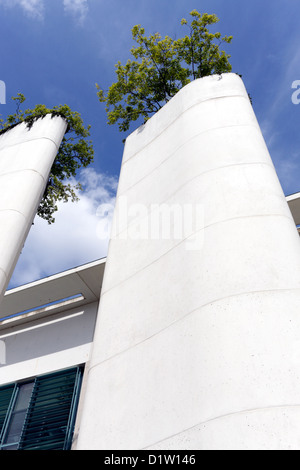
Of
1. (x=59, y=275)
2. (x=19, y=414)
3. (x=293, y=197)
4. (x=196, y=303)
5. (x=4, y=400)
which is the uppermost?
→ (x=293, y=197)

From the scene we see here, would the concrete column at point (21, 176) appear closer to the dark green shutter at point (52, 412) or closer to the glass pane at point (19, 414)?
the dark green shutter at point (52, 412)

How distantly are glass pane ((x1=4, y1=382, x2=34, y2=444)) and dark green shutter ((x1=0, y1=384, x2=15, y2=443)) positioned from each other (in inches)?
8.1

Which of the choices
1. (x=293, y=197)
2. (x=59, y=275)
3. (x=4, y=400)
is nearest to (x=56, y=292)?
(x=59, y=275)

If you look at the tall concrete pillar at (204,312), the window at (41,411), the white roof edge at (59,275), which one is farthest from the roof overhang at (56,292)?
the tall concrete pillar at (204,312)

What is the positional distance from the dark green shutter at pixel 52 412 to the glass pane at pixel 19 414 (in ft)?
1.16

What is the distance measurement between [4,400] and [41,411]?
1509mm

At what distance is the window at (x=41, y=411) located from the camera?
28.6ft

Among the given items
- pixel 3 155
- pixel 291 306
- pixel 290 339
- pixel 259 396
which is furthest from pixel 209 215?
pixel 3 155

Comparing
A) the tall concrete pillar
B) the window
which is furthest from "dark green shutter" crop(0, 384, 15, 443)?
the tall concrete pillar

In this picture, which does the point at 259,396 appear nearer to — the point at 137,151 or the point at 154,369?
the point at 154,369

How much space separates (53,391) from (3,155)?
6.43m

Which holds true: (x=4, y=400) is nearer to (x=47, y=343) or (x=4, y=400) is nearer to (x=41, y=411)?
(x=41, y=411)

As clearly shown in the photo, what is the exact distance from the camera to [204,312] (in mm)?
4367

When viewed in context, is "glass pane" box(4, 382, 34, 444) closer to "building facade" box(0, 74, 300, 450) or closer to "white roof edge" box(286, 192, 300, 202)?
"building facade" box(0, 74, 300, 450)
